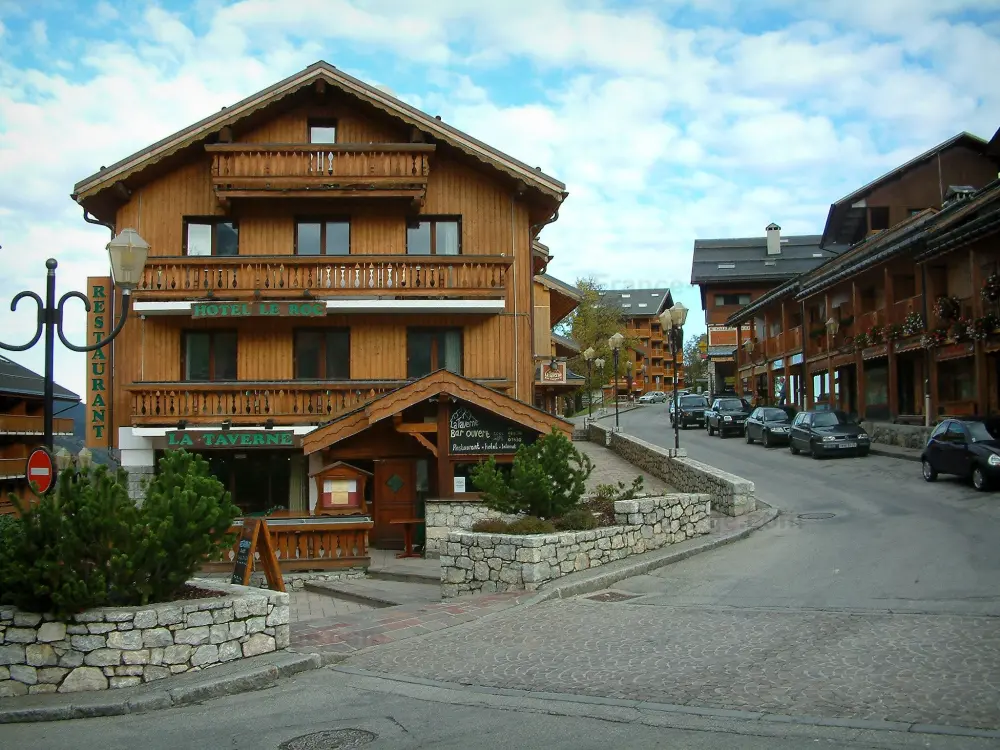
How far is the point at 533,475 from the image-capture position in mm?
13977

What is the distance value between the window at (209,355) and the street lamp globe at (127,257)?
1283cm

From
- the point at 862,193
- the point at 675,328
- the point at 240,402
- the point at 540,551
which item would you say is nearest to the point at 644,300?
the point at 862,193

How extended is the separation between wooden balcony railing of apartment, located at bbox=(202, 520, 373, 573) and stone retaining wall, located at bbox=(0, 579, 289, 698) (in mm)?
A: 8565

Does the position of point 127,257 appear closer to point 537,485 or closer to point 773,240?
point 537,485

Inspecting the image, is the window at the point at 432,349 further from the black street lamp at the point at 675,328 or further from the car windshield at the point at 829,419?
the car windshield at the point at 829,419

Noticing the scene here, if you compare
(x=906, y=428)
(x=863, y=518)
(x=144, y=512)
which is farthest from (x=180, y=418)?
(x=906, y=428)

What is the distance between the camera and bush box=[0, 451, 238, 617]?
8320 millimetres

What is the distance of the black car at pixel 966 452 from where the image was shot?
20.0 meters

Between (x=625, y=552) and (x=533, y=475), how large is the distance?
201cm

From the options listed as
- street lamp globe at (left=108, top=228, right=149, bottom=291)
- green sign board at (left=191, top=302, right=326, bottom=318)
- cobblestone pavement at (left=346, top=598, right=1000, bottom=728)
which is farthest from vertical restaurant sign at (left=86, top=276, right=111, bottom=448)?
cobblestone pavement at (left=346, top=598, right=1000, bottom=728)

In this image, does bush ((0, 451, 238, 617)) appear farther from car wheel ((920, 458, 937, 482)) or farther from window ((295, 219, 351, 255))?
car wheel ((920, 458, 937, 482))

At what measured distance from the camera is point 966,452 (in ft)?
68.3

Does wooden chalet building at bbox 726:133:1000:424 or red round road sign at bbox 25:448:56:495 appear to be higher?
wooden chalet building at bbox 726:133:1000:424

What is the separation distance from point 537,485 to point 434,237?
1118 cm
